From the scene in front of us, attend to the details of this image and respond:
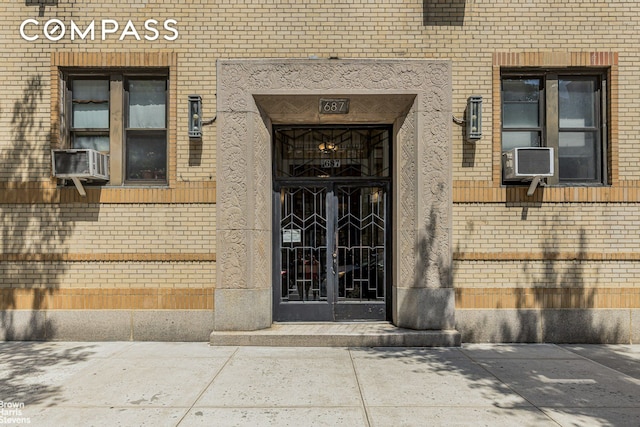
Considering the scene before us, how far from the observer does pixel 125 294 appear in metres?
6.90

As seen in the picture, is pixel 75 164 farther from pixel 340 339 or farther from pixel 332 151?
pixel 340 339

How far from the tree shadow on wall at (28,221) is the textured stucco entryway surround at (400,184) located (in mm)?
2814

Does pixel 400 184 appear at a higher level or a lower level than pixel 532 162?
lower

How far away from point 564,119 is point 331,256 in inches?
185

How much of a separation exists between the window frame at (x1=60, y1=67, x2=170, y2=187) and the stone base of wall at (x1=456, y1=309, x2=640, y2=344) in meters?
5.69

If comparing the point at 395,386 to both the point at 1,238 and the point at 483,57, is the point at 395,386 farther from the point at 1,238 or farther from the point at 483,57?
the point at 1,238

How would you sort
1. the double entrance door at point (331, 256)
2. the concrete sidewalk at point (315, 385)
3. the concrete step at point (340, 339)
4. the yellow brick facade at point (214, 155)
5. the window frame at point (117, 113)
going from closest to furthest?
the concrete sidewalk at point (315, 385) < the concrete step at point (340, 339) < the yellow brick facade at point (214, 155) < the window frame at point (117, 113) < the double entrance door at point (331, 256)

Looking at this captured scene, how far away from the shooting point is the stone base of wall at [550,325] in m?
6.82

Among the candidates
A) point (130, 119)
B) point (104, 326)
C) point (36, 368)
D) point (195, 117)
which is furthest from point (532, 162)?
point (36, 368)

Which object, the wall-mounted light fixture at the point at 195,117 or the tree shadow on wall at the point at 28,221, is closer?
the wall-mounted light fixture at the point at 195,117

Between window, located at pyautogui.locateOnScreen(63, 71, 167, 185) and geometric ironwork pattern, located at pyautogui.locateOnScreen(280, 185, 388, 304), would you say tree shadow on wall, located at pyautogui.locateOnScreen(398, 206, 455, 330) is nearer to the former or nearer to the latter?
geometric ironwork pattern, located at pyautogui.locateOnScreen(280, 185, 388, 304)

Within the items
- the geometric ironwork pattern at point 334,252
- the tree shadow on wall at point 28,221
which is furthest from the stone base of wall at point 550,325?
the tree shadow on wall at point 28,221

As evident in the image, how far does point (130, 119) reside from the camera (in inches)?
285

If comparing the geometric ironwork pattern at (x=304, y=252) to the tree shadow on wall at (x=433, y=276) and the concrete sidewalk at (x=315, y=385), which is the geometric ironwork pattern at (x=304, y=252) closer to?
the concrete sidewalk at (x=315, y=385)
